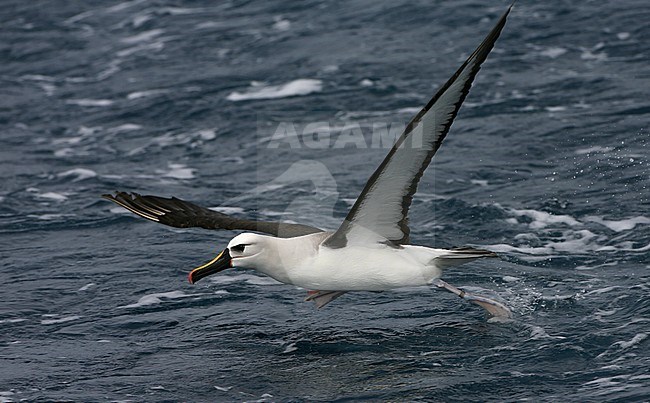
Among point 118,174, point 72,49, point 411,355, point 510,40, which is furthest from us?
point 72,49

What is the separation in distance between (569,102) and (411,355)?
7631 millimetres

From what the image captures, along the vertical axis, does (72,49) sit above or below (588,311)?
above

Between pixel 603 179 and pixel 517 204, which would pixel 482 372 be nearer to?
pixel 517 204

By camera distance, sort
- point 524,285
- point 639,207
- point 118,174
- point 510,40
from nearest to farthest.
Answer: point 524,285
point 639,207
point 118,174
point 510,40

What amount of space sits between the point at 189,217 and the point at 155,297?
4.18 ft

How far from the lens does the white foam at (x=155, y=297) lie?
10.6 meters

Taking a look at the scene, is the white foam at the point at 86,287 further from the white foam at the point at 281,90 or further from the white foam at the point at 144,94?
the white foam at the point at 144,94

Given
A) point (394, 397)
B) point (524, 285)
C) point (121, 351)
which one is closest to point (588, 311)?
point (524, 285)

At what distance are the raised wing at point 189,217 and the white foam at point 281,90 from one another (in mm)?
7208

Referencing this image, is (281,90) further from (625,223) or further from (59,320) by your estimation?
(59,320)

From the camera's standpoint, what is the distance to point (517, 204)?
12516 millimetres

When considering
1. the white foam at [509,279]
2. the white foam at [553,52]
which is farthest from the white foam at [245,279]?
the white foam at [553,52]

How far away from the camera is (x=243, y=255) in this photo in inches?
371

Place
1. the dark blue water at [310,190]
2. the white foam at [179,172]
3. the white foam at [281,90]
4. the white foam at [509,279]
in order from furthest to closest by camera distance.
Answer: the white foam at [281,90] < the white foam at [179,172] < the white foam at [509,279] < the dark blue water at [310,190]
